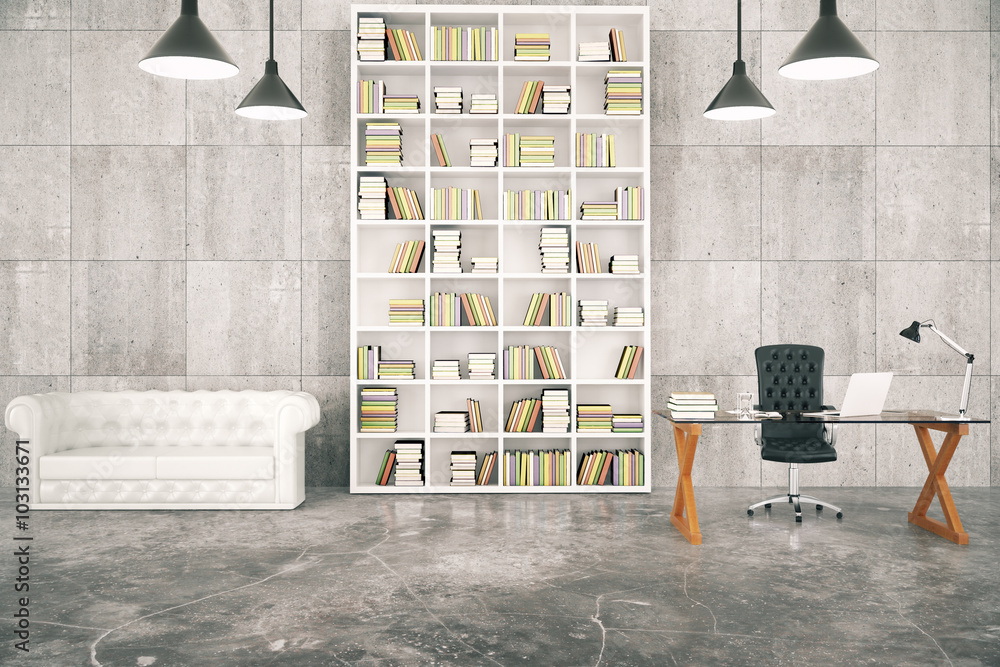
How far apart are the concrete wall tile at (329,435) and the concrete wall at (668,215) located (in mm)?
17

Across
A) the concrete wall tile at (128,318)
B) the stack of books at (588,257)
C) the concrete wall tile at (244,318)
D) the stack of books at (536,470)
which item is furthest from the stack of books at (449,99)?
the stack of books at (536,470)

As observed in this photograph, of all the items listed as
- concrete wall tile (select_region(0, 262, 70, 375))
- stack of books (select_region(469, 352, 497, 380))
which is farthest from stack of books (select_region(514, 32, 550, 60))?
concrete wall tile (select_region(0, 262, 70, 375))

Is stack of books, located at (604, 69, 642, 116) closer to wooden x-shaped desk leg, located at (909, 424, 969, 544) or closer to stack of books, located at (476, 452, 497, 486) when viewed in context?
stack of books, located at (476, 452, 497, 486)

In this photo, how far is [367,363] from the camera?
5684 millimetres

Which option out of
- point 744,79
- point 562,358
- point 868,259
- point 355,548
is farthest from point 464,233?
point 868,259

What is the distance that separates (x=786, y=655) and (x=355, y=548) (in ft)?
7.91

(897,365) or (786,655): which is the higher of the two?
(897,365)

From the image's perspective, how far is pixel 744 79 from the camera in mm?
4711

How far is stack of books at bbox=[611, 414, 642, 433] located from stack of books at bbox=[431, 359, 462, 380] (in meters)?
1.30

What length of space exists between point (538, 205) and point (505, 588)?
10.3 ft

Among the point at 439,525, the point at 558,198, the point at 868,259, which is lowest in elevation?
the point at 439,525

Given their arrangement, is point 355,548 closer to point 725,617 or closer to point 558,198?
point 725,617

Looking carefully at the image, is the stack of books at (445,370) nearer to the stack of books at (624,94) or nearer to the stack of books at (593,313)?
the stack of books at (593,313)

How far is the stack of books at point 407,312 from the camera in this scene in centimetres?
569
